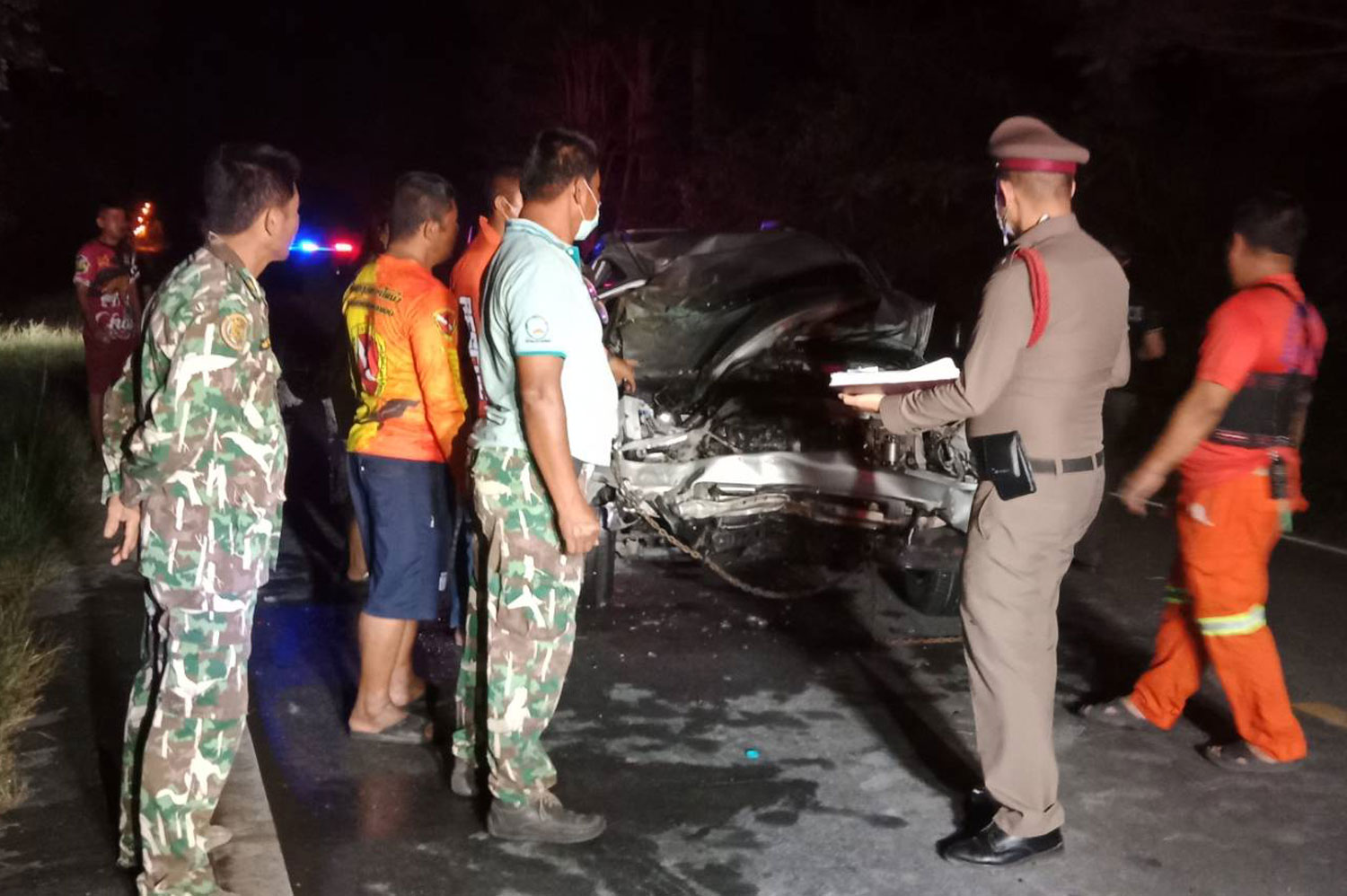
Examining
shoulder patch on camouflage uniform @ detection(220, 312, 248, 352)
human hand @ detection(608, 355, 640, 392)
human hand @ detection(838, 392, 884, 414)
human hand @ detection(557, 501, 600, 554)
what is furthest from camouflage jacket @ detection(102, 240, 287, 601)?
human hand @ detection(608, 355, 640, 392)

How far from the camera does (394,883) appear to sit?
4.01 meters

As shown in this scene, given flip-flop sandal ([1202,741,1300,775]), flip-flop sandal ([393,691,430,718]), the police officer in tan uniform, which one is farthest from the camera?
flip-flop sandal ([393,691,430,718])

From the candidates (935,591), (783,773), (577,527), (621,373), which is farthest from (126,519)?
(935,591)

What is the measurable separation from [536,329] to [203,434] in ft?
3.05

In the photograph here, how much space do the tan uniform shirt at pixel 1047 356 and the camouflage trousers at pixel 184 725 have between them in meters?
2.09

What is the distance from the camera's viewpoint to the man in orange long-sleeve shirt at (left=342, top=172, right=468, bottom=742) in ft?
15.7

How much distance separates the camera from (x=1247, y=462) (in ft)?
15.5

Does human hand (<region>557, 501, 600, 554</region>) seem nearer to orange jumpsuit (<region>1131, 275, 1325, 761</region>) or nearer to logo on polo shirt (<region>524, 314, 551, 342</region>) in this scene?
logo on polo shirt (<region>524, 314, 551, 342</region>)

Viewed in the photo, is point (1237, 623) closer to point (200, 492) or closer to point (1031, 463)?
point (1031, 463)

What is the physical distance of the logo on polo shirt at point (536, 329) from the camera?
3.77m

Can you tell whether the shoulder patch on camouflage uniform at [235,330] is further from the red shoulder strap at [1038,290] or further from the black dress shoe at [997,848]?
the black dress shoe at [997,848]

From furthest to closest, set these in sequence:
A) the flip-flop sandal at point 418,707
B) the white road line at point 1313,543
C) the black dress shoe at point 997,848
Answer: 1. the white road line at point 1313,543
2. the flip-flop sandal at point 418,707
3. the black dress shoe at point 997,848

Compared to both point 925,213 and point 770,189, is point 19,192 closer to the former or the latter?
point 770,189

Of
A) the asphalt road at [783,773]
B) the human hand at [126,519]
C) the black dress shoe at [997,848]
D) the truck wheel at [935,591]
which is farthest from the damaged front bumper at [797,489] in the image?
the human hand at [126,519]
